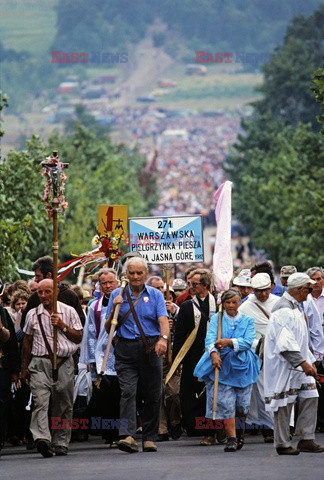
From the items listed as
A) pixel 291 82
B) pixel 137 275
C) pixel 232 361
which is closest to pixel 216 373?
pixel 232 361

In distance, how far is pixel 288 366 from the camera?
A: 659 inches

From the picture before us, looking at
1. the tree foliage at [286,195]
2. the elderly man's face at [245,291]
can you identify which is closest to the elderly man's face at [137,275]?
the elderly man's face at [245,291]

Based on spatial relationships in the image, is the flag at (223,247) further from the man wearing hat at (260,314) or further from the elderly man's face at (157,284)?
the elderly man's face at (157,284)

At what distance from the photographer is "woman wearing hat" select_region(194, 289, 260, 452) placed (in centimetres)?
1811

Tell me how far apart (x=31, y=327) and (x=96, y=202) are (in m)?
59.6

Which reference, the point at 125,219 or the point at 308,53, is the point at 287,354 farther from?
the point at 308,53

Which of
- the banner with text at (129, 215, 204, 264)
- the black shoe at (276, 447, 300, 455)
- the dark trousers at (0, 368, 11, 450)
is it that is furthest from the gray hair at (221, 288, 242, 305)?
the banner with text at (129, 215, 204, 264)

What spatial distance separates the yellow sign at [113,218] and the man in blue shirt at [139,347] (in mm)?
4264

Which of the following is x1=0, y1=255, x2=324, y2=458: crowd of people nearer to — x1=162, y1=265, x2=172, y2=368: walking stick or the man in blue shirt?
the man in blue shirt

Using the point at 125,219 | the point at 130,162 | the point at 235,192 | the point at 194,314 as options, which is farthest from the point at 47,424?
the point at 130,162

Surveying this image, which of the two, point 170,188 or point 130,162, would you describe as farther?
point 170,188

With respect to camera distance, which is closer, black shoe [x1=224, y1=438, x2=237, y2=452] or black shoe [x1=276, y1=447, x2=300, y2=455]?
black shoe [x1=276, y1=447, x2=300, y2=455]

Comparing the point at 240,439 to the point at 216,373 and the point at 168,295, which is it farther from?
the point at 168,295

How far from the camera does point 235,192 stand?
102m
